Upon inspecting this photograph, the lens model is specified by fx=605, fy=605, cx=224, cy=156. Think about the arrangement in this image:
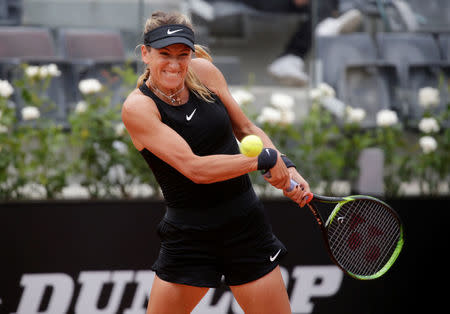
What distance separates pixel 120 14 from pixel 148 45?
255 cm

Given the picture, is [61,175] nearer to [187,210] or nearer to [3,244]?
[3,244]

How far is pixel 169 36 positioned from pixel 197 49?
0.40m

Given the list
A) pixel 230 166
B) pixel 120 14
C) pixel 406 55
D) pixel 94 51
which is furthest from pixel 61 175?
pixel 406 55

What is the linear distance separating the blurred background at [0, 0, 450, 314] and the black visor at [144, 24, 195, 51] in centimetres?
167

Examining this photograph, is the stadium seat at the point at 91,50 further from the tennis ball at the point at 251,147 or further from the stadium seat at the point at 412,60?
the tennis ball at the point at 251,147

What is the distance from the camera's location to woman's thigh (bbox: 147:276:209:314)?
215 centimetres

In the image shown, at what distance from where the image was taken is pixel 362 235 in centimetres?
250

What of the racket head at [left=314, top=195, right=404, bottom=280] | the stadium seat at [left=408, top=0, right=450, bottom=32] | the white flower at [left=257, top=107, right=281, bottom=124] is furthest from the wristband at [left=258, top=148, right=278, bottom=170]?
the stadium seat at [left=408, top=0, right=450, bottom=32]

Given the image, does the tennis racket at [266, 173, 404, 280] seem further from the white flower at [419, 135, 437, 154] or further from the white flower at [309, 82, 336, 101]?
the white flower at [309, 82, 336, 101]

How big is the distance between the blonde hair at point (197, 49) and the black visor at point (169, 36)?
0.03 metres

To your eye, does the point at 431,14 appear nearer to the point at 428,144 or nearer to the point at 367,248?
the point at 428,144

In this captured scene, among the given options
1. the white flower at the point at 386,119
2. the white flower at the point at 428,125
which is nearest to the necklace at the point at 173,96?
the white flower at the point at 386,119

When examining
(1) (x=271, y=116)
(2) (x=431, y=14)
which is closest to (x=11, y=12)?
(1) (x=271, y=116)

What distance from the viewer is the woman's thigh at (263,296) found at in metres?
2.14
